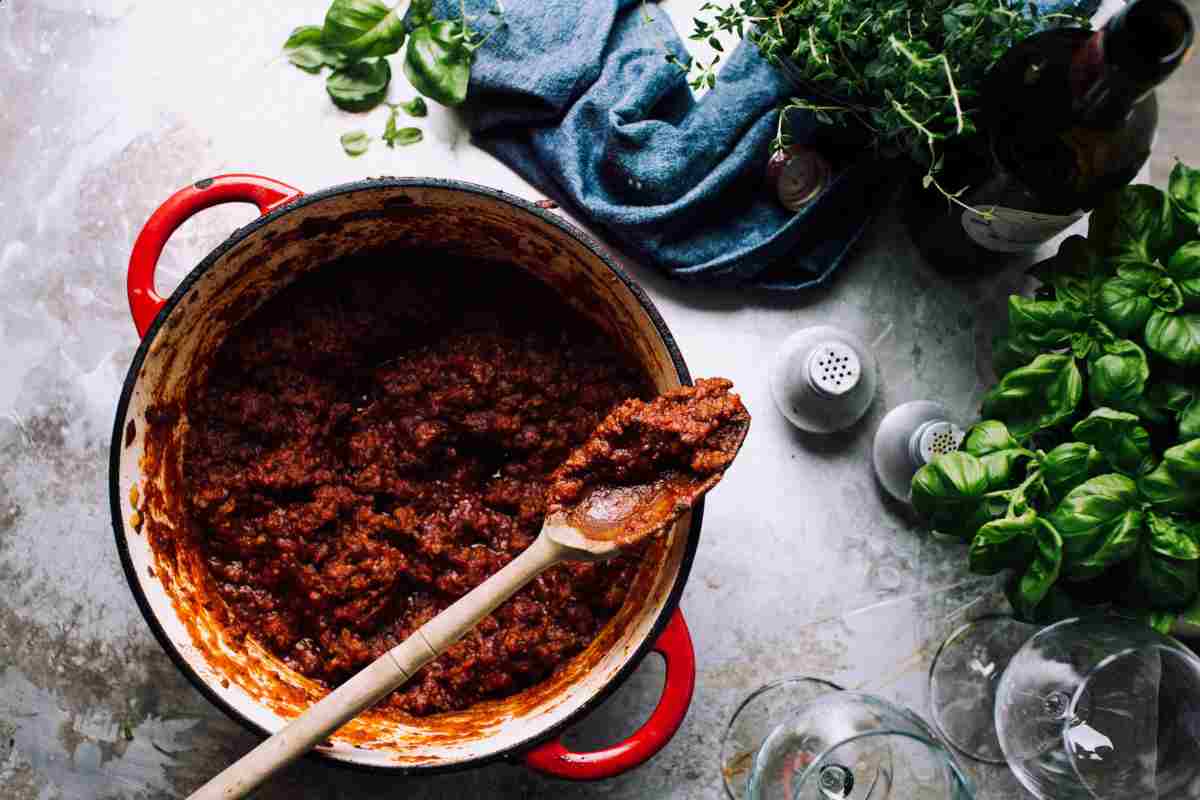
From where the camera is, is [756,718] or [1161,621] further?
[756,718]

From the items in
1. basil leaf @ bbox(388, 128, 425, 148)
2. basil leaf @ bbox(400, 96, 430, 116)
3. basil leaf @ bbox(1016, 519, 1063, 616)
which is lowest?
basil leaf @ bbox(1016, 519, 1063, 616)

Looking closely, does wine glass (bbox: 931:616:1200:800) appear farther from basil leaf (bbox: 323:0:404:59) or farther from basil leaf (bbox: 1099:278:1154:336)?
basil leaf (bbox: 323:0:404:59)

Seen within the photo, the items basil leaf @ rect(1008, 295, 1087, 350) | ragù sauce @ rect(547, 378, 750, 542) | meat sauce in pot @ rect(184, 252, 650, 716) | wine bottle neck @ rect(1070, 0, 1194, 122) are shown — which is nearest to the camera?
wine bottle neck @ rect(1070, 0, 1194, 122)

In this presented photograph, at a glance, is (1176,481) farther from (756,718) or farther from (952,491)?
(756,718)

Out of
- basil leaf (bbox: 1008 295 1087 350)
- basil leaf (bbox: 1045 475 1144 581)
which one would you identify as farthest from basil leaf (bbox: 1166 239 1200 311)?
basil leaf (bbox: 1045 475 1144 581)

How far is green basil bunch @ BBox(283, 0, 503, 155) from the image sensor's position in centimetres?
144

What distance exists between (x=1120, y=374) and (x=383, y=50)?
1.04m

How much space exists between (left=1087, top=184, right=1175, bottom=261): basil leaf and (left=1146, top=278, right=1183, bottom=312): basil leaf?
38 mm

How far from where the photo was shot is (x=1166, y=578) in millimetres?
1224

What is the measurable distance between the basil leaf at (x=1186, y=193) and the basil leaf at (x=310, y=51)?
43.1 inches

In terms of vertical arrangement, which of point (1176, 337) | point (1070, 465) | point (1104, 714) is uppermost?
point (1176, 337)

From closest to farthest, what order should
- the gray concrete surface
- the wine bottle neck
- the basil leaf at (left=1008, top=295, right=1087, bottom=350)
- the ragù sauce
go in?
the wine bottle neck → the ragù sauce → the basil leaf at (left=1008, top=295, right=1087, bottom=350) → the gray concrete surface

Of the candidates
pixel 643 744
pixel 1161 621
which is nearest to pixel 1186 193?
pixel 1161 621

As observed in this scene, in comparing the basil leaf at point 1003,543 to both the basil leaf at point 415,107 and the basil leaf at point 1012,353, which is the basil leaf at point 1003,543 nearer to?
the basil leaf at point 1012,353
